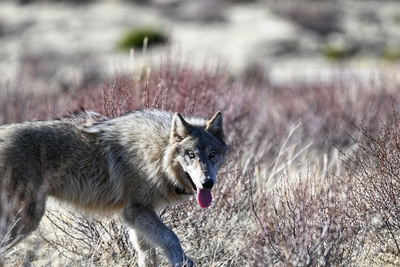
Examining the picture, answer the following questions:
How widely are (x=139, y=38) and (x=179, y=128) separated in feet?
91.8

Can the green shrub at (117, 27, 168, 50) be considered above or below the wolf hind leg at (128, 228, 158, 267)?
below

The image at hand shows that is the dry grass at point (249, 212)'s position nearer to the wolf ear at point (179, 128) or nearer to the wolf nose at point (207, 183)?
the wolf nose at point (207, 183)

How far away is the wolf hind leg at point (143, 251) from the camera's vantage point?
610 cm

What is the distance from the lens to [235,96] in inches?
363

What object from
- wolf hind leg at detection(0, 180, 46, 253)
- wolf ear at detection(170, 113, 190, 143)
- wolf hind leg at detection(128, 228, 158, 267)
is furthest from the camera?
wolf hind leg at detection(128, 228, 158, 267)

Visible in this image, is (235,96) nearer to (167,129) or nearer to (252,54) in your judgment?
(167,129)

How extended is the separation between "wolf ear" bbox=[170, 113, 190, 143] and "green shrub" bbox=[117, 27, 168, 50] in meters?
26.5

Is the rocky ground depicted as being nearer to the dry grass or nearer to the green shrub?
the green shrub

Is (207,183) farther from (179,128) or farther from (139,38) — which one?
(139,38)

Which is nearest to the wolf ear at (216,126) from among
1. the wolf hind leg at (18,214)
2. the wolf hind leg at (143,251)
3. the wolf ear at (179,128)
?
the wolf ear at (179,128)

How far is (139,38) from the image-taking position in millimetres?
33344

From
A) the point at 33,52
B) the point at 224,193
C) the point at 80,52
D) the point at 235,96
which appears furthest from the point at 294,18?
the point at 224,193

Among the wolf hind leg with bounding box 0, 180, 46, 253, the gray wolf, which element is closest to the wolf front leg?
the gray wolf

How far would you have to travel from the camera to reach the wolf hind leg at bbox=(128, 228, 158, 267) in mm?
6098
